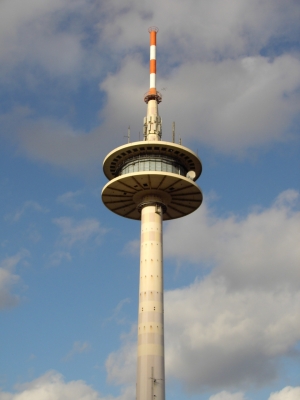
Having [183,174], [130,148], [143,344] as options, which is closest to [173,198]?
[183,174]

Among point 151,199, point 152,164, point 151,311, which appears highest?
point 152,164

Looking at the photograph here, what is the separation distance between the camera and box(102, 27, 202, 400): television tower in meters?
63.5

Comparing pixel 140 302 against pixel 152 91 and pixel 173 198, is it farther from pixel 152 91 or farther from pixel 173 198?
pixel 152 91

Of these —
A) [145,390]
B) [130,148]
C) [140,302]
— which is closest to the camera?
[145,390]

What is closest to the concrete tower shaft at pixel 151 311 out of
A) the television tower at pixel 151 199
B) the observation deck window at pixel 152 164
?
the television tower at pixel 151 199

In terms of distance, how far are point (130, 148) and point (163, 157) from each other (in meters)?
4.11

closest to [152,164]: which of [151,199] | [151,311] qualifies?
[151,199]

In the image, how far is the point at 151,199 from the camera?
7194 cm

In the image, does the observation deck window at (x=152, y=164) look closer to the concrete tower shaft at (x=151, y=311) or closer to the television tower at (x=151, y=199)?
the television tower at (x=151, y=199)

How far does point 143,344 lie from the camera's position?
64.0m

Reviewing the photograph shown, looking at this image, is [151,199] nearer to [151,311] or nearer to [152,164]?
[152,164]

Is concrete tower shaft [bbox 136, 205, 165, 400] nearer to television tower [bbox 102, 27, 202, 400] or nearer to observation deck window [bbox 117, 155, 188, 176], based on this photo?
television tower [bbox 102, 27, 202, 400]

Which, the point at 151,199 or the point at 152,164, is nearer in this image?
the point at 152,164

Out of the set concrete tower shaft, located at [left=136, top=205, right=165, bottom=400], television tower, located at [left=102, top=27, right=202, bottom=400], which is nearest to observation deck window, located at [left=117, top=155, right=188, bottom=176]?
television tower, located at [left=102, top=27, right=202, bottom=400]
